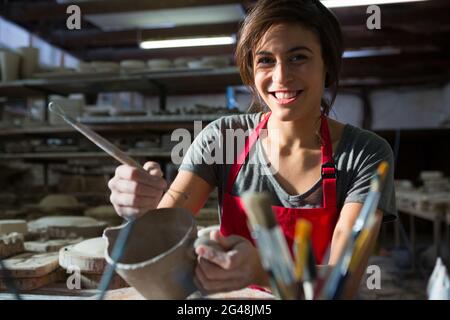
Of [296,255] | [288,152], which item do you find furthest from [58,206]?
[296,255]

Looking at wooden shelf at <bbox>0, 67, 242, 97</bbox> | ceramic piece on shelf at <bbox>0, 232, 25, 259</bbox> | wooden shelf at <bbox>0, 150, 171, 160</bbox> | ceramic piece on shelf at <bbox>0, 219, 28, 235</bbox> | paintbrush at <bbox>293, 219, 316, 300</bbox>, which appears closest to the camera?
paintbrush at <bbox>293, 219, 316, 300</bbox>

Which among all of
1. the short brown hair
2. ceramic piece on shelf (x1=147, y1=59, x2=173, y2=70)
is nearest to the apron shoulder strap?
the short brown hair

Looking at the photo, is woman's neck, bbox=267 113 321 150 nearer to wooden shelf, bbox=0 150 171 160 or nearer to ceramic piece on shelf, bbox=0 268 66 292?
ceramic piece on shelf, bbox=0 268 66 292

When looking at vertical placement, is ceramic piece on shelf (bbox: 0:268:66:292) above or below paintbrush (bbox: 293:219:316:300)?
below

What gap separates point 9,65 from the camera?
365cm

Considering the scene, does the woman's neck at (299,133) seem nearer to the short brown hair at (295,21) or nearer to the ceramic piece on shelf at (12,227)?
the short brown hair at (295,21)

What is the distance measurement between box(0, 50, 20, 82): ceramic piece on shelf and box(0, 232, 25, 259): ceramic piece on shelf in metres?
2.83

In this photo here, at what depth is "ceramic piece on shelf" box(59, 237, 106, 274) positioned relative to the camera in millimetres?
1039

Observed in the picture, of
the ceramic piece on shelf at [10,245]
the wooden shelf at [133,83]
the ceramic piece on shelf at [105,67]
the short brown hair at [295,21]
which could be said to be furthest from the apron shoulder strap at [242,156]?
the ceramic piece on shelf at [105,67]

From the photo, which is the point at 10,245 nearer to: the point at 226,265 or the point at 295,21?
the point at 226,265

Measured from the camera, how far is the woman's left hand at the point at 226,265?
591 millimetres

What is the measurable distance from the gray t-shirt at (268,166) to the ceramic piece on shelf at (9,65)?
3.07 metres

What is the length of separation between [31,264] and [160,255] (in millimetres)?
633
